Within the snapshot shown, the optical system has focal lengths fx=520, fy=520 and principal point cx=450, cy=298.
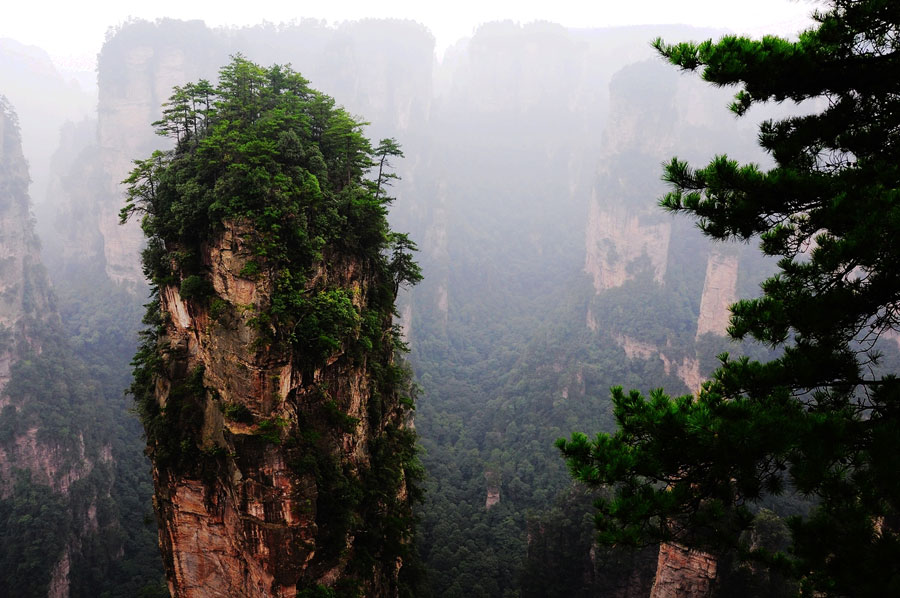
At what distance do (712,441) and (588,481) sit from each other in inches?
48.4

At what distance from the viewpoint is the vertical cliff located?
13641 mm

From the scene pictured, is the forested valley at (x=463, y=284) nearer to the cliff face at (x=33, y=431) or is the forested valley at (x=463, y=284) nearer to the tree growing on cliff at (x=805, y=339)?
the cliff face at (x=33, y=431)

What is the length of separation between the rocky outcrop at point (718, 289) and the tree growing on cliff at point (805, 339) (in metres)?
51.2

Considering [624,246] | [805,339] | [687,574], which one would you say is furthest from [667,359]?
[805,339]

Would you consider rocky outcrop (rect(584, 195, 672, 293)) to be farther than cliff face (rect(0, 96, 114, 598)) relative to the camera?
Yes

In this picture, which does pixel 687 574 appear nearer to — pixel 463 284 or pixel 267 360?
pixel 267 360

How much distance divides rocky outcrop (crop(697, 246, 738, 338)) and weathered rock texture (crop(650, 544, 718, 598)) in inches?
1463

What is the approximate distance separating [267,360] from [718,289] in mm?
51341

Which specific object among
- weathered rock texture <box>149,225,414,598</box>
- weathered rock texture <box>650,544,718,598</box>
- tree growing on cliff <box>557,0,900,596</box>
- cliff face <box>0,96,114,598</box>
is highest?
tree growing on cliff <box>557,0,900,596</box>

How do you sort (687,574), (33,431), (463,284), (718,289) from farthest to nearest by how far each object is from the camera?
1. (463,284)
2. (718,289)
3. (33,431)
4. (687,574)

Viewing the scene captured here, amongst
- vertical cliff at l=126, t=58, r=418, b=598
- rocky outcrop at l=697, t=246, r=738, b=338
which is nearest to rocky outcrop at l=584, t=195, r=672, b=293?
rocky outcrop at l=697, t=246, r=738, b=338

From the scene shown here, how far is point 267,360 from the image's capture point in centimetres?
1337

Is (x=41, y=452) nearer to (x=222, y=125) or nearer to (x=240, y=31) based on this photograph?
(x=222, y=125)

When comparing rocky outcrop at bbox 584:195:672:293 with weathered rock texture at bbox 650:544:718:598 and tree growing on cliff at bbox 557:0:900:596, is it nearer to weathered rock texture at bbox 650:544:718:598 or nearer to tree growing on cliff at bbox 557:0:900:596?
weathered rock texture at bbox 650:544:718:598
